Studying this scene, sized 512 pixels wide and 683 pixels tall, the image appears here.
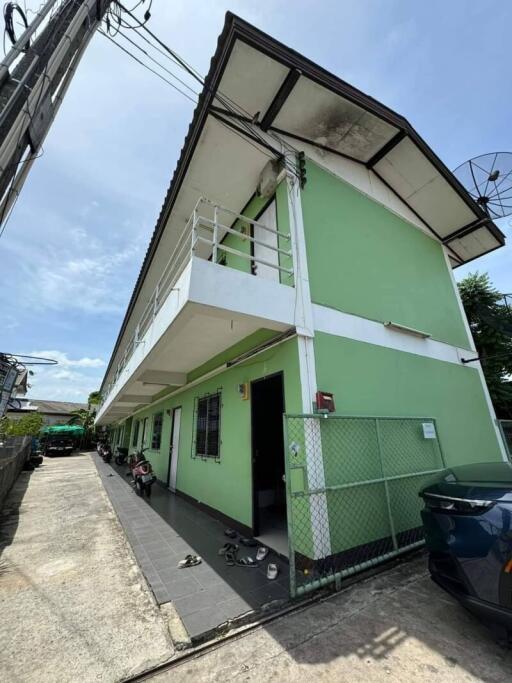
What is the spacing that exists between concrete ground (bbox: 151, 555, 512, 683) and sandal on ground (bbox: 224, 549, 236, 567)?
4.22ft

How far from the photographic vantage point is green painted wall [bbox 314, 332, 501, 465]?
424cm

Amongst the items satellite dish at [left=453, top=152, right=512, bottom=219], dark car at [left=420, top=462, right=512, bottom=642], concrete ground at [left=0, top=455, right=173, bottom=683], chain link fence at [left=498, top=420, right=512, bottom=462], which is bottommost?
concrete ground at [left=0, top=455, right=173, bottom=683]

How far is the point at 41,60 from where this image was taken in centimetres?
272

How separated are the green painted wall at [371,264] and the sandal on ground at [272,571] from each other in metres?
3.62

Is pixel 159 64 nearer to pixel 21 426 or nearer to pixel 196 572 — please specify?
pixel 196 572

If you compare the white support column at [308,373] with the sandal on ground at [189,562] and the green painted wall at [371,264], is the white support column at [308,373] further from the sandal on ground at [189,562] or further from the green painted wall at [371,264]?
the sandal on ground at [189,562]

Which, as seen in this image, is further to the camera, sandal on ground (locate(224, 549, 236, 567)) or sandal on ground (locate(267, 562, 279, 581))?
sandal on ground (locate(224, 549, 236, 567))

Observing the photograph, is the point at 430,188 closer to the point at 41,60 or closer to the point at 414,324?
the point at 414,324

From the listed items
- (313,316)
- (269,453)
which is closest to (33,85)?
(313,316)

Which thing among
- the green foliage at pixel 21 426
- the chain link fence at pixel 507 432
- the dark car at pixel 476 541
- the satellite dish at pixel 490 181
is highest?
the satellite dish at pixel 490 181

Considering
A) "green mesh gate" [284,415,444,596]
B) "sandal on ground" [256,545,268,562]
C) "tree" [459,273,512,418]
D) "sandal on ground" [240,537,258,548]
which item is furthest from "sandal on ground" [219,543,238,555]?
"tree" [459,273,512,418]

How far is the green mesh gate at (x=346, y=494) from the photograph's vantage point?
3.34 metres

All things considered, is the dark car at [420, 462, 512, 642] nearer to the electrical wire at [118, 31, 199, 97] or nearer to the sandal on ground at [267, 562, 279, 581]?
the sandal on ground at [267, 562, 279, 581]

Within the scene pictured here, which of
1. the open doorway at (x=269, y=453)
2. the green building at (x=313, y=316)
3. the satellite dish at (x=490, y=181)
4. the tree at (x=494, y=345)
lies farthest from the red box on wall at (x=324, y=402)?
the satellite dish at (x=490, y=181)
